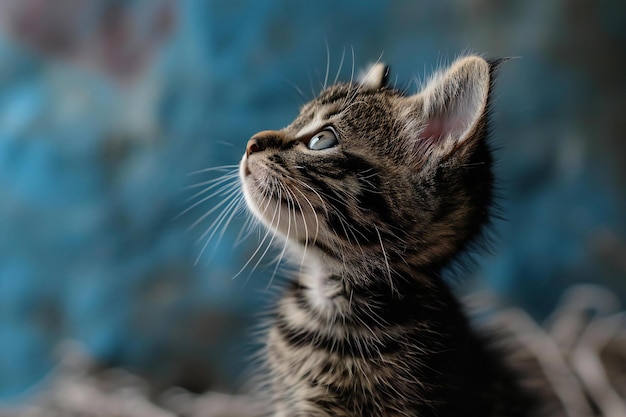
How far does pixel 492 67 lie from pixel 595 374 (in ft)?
2.10

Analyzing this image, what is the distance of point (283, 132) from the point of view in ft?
2.17

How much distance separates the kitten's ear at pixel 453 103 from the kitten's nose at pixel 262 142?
0.51ft

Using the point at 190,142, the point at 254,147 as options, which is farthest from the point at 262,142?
the point at 190,142

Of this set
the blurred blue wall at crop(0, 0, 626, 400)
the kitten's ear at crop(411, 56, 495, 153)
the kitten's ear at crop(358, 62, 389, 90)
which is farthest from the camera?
the blurred blue wall at crop(0, 0, 626, 400)

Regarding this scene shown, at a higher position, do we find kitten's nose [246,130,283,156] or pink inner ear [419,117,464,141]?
kitten's nose [246,130,283,156]

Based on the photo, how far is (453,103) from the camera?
0.59 meters

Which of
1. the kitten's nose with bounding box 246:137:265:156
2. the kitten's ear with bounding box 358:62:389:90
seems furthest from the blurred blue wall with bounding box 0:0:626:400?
the kitten's nose with bounding box 246:137:265:156

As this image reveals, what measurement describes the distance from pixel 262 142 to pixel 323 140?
7 cm

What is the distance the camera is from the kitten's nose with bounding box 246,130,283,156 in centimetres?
62

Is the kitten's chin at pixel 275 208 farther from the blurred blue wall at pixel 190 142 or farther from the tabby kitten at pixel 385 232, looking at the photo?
the blurred blue wall at pixel 190 142

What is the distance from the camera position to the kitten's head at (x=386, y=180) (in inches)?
22.9

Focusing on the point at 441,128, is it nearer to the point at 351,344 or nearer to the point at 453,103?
the point at 453,103

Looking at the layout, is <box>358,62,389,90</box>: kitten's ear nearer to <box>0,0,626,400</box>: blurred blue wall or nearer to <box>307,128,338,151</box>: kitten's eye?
<box>307,128,338,151</box>: kitten's eye

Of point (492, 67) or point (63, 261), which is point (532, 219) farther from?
point (63, 261)
